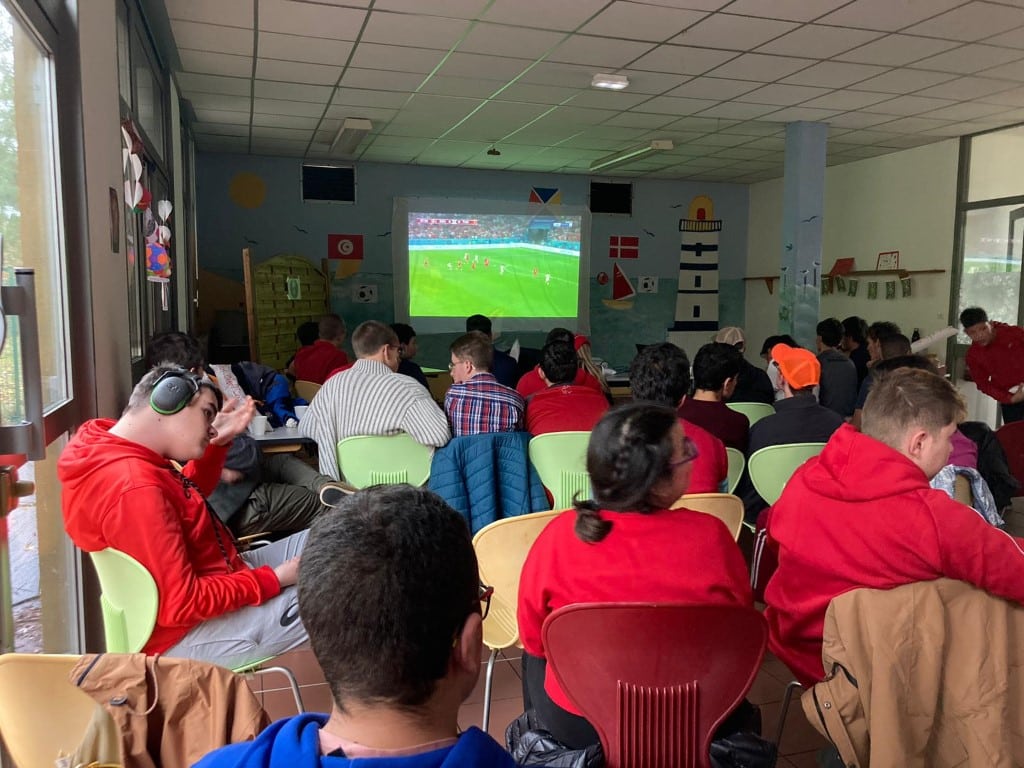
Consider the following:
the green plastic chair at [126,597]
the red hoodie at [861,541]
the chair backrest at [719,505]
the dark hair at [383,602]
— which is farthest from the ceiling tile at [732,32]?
the dark hair at [383,602]

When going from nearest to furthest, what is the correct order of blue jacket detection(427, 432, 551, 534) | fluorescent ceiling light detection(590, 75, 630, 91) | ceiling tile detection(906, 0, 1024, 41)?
blue jacket detection(427, 432, 551, 534) < ceiling tile detection(906, 0, 1024, 41) < fluorescent ceiling light detection(590, 75, 630, 91)

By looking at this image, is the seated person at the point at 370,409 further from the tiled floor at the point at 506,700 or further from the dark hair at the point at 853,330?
the dark hair at the point at 853,330

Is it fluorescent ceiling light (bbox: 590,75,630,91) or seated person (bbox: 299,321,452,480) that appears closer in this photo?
seated person (bbox: 299,321,452,480)

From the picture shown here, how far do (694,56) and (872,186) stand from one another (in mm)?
4235

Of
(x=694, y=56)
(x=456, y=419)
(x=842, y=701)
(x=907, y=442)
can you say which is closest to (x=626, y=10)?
(x=694, y=56)

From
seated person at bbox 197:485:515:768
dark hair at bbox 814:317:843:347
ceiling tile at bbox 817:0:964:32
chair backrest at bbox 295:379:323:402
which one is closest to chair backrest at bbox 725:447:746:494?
→ seated person at bbox 197:485:515:768

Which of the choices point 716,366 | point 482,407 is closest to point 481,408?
point 482,407

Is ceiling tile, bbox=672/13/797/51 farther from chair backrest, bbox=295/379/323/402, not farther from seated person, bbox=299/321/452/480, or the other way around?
chair backrest, bbox=295/379/323/402

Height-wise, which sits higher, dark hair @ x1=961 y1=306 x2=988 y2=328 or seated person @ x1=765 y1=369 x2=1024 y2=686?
dark hair @ x1=961 y1=306 x2=988 y2=328

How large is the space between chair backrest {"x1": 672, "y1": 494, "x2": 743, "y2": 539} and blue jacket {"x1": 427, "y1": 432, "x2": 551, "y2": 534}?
984mm

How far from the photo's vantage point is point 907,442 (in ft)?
6.04

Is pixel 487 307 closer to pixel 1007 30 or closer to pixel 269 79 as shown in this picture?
pixel 269 79

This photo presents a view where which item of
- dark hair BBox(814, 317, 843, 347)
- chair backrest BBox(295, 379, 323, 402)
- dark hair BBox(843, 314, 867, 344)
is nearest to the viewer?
chair backrest BBox(295, 379, 323, 402)

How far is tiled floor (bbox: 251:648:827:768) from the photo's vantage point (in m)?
2.28
